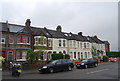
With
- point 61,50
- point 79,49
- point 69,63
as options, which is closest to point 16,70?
point 69,63

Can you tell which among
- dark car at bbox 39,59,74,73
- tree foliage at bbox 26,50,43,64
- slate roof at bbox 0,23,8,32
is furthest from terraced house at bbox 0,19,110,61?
dark car at bbox 39,59,74,73

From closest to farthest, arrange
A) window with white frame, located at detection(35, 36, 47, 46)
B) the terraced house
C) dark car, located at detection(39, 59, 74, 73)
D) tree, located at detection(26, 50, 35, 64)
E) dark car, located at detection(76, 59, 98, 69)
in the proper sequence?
1. dark car, located at detection(39, 59, 74, 73)
2. tree, located at detection(26, 50, 35, 64)
3. dark car, located at detection(76, 59, 98, 69)
4. window with white frame, located at detection(35, 36, 47, 46)
5. the terraced house

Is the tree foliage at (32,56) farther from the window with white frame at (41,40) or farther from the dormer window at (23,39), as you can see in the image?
the dormer window at (23,39)

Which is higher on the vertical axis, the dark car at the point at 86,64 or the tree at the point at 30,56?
the tree at the point at 30,56

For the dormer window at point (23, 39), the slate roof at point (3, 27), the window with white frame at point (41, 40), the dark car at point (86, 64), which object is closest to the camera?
the dark car at point (86, 64)

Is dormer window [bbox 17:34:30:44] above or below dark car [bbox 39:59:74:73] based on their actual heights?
above

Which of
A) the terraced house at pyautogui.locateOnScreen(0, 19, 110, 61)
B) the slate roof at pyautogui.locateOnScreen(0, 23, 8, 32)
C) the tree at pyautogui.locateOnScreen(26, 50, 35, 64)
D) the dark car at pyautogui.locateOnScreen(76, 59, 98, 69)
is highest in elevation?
the slate roof at pyautogui.locateOnScreen(0, 23, 8, 32)

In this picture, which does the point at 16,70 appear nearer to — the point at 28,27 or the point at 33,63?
the point at 33,63

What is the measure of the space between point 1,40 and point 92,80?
871 inches

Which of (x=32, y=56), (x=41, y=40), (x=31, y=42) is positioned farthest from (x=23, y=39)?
(x=32, y=56)

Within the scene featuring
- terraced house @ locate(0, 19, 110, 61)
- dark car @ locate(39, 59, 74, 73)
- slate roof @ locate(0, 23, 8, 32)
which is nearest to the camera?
dark car @ locate(39, 59, 74, 73)

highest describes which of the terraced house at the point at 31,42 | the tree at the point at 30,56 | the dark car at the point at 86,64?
the terraced house at the point at 31,42

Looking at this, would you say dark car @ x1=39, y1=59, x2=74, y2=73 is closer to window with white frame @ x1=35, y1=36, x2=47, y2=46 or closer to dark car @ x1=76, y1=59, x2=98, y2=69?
dark car @ x1=76, y1=59, x2=98, y2=69

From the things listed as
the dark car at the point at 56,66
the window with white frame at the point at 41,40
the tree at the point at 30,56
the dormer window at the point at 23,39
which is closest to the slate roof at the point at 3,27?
the dormer window at the point at 23,39
